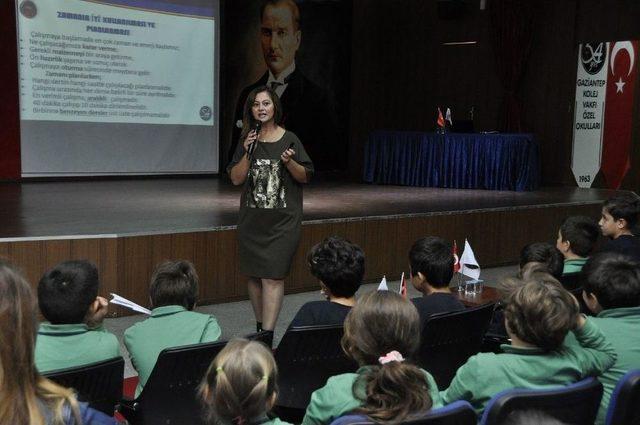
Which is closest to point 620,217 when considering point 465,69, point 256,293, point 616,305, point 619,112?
point 616,305

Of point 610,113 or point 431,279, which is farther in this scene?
point 610,113

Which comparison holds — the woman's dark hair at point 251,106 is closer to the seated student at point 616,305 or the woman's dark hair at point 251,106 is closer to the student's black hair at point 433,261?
the student's black hair at point 433,261

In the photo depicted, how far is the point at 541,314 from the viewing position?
6.06ft

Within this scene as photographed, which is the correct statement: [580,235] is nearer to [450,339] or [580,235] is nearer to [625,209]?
[625,209]

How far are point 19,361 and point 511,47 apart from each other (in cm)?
1030

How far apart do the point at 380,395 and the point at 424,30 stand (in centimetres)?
1082

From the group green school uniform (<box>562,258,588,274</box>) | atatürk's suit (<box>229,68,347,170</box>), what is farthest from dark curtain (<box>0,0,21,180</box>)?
green school uniform (<box>562,258,588,274</box>)

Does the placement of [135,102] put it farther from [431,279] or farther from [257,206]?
[431,279]

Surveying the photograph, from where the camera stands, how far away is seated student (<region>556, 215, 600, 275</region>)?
3400 mm

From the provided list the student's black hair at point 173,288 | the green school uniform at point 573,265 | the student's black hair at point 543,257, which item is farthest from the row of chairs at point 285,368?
the green school uniform at point 573,265

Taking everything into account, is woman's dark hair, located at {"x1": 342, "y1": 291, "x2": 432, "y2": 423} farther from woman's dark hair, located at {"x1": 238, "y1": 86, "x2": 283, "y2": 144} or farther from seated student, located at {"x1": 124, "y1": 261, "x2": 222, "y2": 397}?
woman's dark hair, located at {"x1": 238, "y1": 86, "x2": 283, "y2": 144}

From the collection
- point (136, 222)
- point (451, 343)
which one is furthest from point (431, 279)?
point (136, 222)

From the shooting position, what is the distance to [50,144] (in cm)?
839

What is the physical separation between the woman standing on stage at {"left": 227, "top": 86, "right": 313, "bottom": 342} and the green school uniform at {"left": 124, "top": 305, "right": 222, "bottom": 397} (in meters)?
1.37
